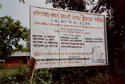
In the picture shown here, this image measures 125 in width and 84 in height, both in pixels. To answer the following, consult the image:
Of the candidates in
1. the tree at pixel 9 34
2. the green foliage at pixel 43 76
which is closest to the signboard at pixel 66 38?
the green foliage at pixel 43 76

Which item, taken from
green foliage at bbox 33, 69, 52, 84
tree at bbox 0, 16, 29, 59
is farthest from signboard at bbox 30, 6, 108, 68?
tree at bbox 0, 16, 29, 59

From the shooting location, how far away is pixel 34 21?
6617mm

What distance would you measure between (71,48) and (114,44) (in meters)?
4.81

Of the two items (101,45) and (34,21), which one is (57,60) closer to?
(34,21)

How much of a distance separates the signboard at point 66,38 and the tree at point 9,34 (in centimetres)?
3078

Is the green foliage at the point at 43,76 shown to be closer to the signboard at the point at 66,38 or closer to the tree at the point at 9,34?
the signboard at the point at 66,38

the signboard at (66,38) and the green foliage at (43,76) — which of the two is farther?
the green foliage at (43,76)

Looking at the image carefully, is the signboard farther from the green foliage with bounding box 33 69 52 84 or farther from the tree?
the tree

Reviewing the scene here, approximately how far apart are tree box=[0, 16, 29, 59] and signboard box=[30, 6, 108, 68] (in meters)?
30.8

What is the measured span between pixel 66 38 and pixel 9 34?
32746mm

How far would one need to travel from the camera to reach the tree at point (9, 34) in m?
36.2

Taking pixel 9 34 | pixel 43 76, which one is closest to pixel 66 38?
pixel 43 76

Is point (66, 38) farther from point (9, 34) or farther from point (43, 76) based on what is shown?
point (9, 34)

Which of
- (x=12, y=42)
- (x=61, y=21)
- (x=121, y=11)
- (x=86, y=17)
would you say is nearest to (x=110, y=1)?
(x=121, y=11)
